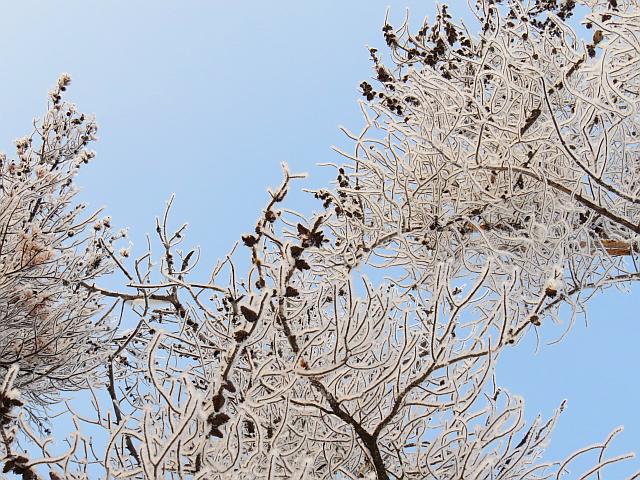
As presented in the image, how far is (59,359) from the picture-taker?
5.65 m

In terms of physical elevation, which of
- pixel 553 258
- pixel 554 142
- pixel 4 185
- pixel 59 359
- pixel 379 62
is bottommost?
pixel 59 359

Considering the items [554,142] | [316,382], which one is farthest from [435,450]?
[554,142]

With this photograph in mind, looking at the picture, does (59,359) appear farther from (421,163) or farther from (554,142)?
(554,142)

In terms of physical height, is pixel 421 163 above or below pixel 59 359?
above

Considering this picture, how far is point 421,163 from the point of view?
15.1 ft

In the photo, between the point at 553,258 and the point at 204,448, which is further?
the point at 553,258

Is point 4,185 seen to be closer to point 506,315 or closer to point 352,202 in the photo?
point 352,202

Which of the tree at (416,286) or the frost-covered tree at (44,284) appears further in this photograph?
the frost-covered tree at (44,284)

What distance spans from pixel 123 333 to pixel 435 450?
15.6 feet

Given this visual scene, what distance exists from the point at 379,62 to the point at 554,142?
2.65 meters

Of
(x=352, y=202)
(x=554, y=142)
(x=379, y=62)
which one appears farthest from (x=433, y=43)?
(x=554, y=142)

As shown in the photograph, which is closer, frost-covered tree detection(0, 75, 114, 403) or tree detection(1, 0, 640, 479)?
tree detection(1, 0, 640, 479)

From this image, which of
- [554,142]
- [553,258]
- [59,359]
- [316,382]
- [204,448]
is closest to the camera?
[204,448]

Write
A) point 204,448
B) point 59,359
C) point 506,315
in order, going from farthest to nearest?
point 59,359 → point 204,448 → point 506,315
